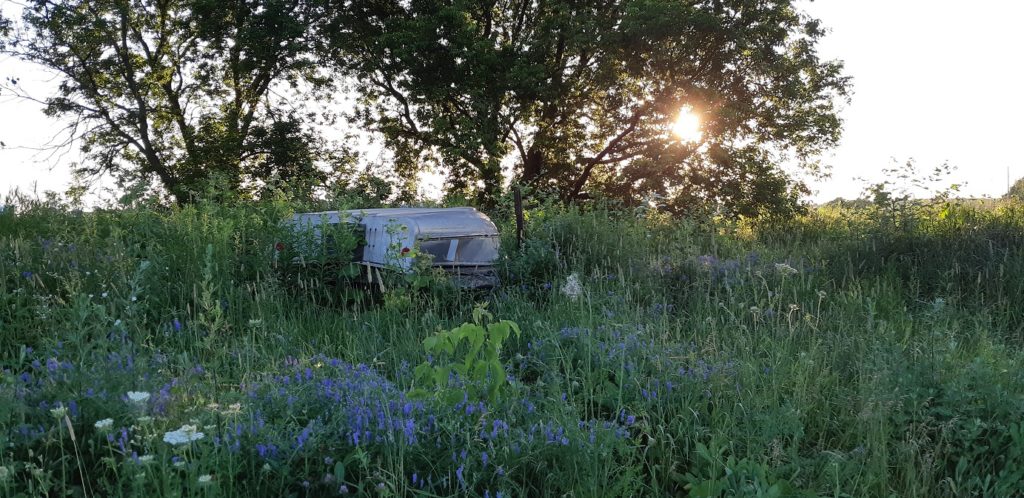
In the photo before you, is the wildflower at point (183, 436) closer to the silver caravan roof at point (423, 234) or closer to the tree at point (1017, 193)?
the silver caravan roof at point (423, 234)

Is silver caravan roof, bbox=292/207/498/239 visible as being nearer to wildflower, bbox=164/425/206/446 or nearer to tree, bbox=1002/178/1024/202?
wildflower, bbox=164/425/206/446

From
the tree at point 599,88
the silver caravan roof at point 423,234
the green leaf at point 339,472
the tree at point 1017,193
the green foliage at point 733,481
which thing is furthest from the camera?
the tree at point 599,88

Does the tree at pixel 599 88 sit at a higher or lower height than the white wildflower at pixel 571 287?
higher

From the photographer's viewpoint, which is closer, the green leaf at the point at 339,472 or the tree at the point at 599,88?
the green leaf at the point at 339,472

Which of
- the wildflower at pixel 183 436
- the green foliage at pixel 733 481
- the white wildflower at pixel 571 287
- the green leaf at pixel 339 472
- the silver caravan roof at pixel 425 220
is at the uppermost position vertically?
the silver caravan roof at pixel 425 220

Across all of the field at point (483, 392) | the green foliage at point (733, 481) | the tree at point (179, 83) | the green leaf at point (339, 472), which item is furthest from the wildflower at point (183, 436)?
the tree at point (179, 83)

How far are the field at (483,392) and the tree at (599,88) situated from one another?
33.4ft

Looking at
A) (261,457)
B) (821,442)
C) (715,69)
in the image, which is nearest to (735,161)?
(715,69)

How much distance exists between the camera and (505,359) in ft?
16.0

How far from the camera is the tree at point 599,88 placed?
17422mm

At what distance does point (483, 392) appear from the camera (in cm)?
347

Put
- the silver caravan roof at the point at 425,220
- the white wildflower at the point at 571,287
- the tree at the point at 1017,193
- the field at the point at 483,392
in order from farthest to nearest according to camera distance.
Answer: the tree at the point at 1017,193
the silver caravan roof at the point at 425,220
the white wildflower at the point at 571,287
the field at the point at 483,392

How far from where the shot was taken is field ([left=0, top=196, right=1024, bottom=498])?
110 inches

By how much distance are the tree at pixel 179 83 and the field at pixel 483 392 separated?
48.9 ft
